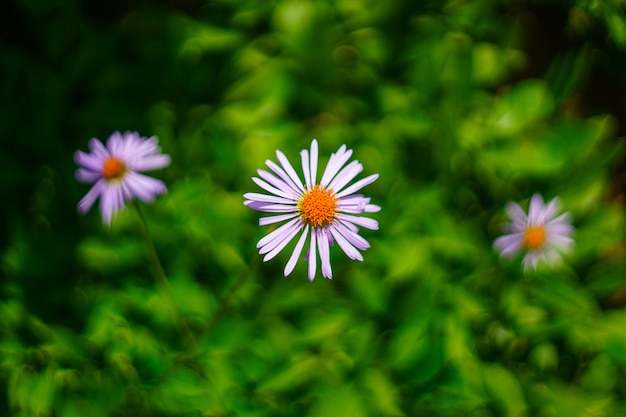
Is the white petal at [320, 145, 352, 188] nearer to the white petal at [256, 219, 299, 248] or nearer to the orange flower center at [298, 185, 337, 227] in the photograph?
the orange flower center at [298, 185, 337, 227]

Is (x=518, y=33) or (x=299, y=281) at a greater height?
(x=518, y=33)

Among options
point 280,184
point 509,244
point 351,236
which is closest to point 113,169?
point 280,184

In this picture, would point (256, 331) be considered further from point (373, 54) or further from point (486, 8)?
point (486, 8)

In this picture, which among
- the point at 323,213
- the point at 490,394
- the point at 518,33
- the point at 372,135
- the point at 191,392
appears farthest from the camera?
the point at 518,33

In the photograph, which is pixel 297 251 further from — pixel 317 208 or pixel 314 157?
pixel 314 157

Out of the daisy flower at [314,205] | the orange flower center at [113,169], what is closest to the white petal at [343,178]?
the daisy flower at [314,205]

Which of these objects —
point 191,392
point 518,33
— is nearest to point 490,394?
point 191,392

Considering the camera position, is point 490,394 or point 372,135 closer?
point 490,394

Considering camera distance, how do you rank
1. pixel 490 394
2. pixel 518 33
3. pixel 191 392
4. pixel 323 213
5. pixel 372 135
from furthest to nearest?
pixel 518 33, pixel 372 135, pixel 490 394, pixel 191 392, pixel 323 213
